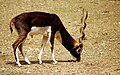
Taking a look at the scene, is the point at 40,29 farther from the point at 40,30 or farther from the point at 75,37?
the point at 75,37

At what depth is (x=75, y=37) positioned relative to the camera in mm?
12820

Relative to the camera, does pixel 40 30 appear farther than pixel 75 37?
No

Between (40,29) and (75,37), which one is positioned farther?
(75,37)

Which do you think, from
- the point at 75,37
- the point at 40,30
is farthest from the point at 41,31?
the point at 75,37

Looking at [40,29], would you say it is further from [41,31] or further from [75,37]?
[75,37]

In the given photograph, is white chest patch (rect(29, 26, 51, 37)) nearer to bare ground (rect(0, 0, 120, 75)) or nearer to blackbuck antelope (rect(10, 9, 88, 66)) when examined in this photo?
blackbuck antelope (rect(10, 9, 88, 66))

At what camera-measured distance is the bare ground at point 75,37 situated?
29.5 feet

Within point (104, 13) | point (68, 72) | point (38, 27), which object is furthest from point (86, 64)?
point (104, 13)

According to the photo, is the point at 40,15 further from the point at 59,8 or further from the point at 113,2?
the point at 113,2

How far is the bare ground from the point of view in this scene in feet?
29.5

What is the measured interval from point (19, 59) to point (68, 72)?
1744 mm

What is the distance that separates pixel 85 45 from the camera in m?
11.5

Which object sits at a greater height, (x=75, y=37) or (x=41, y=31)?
(x=41, y=31)

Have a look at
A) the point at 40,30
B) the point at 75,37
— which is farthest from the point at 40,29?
the point at 75,37
